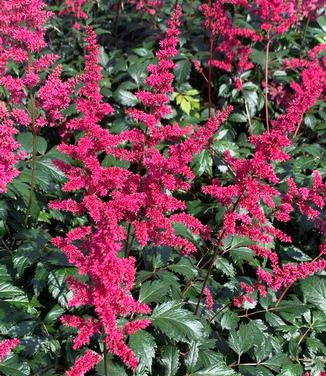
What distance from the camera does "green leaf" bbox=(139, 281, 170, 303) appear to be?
2.92 meters

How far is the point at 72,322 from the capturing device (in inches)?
86.2

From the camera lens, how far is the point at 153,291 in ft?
9.79

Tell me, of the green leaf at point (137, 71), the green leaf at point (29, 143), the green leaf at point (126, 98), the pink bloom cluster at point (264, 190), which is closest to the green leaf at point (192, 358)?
the pink bloom cluster at point (264, 190)

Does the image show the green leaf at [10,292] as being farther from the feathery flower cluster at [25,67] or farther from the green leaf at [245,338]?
the green leaf at [245,338]

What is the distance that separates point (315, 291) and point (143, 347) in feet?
4.74

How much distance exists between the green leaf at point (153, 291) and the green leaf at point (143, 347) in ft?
0.82

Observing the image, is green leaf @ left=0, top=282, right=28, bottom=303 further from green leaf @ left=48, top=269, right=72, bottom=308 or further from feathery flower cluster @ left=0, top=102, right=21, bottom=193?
feathery flower cluster @ left=0, top=102, right=21, bottom=193

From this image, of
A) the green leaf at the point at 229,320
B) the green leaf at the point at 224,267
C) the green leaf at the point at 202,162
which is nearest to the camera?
the green leaf at the point at 229,320

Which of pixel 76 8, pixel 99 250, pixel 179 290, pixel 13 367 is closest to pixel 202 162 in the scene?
pixel 179 290

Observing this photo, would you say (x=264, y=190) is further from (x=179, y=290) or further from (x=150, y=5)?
(x=150, y=5)

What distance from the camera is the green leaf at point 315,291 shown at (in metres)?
3.45

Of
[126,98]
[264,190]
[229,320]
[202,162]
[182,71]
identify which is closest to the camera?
[264,190]

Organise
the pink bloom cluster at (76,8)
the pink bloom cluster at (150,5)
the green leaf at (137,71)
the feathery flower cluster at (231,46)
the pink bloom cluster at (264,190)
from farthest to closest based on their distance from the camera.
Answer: the pink bloom cluster at (150,5), the pink bloom cluster at (76,8), the feathery flower cluster at (231,46), the green leaf at (137,71), the pink bloom cluster at (264,190)

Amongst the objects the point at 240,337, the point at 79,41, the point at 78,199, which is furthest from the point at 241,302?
the point at 79,41
